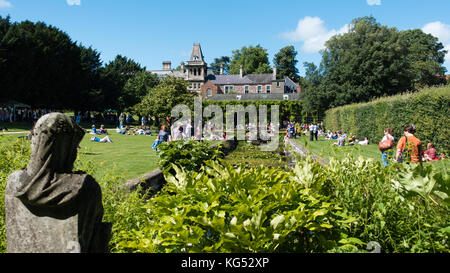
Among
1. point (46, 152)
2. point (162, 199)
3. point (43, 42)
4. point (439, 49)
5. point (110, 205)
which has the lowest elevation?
point (110, 205)

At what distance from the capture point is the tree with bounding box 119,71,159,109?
58219mm

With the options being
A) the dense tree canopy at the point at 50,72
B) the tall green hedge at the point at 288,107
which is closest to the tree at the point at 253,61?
the tall green hedge at the point at 288,107

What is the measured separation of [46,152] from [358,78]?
41.6m

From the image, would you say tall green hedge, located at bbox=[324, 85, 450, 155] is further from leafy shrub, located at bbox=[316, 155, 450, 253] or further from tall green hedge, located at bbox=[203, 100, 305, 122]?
tall green hedge, located at bbox=[203, 100, 305, 122]

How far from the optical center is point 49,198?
2.02 meters

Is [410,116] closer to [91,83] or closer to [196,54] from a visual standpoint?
[91,83]

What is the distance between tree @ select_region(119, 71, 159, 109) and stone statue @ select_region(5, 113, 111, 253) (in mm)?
56670

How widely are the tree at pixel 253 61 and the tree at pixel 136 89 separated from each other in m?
39.6

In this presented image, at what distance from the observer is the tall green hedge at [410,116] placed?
50.6 ft

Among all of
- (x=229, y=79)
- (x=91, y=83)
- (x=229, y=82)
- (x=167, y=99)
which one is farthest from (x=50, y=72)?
(x=229, y=79)

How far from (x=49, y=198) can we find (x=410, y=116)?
20.4 meters

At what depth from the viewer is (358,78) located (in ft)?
128
